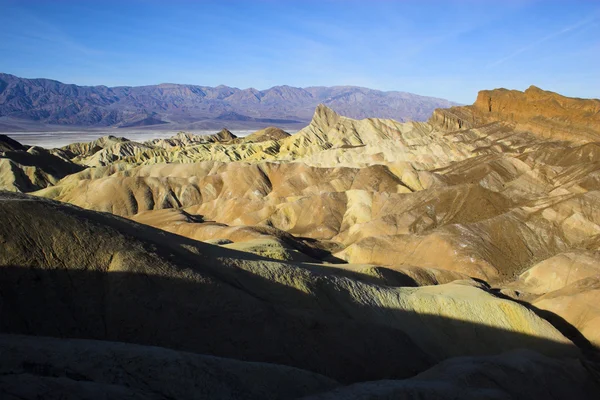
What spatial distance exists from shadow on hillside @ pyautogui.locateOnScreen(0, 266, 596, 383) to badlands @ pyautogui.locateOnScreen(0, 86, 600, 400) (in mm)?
53

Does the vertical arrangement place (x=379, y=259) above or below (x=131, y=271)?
below

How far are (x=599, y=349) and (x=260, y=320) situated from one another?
17.9 meters

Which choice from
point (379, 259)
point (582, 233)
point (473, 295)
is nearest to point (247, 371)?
point (473, 295)

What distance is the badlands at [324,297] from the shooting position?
1054 centimetres

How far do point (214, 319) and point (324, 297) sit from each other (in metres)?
5.80

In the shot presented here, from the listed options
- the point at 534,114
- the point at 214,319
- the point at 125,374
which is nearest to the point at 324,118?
the point at 534,114

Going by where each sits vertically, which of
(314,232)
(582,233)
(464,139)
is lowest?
(314,232)

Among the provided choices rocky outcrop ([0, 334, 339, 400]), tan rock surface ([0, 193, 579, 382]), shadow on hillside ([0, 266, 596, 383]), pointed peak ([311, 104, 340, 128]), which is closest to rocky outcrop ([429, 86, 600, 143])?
pointed peak ([311, 104, 340, 128])

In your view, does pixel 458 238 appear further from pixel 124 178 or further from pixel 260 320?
pixel 124 178

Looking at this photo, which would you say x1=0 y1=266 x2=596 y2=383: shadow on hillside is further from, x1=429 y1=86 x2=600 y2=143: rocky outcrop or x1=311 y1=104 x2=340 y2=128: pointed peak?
x1=311 y1=104 x2=340 y2=128: pointed peak

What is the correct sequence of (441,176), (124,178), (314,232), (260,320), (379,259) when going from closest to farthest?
1. (260,320)
2. (379,259)
3. (314,232)
4. (441,176)
5. (124,178)

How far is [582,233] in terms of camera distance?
130 ft

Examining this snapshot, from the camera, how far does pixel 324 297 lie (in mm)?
18969

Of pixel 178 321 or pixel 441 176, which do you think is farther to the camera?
pixel 441 176
